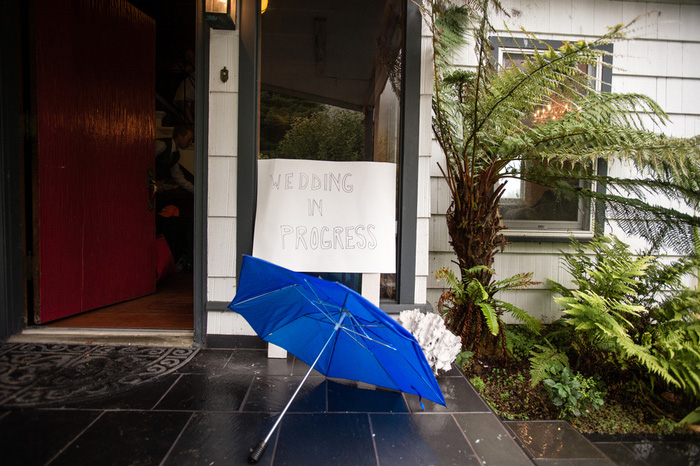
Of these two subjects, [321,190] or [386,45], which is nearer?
[321,190]

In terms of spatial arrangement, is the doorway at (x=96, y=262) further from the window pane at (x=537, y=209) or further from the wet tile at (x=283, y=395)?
the window pane at (x=537, y=209)

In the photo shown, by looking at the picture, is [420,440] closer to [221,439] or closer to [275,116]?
[221,439]

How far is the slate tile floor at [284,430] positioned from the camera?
5.20 feet

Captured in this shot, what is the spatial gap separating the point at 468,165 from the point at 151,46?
331 centimetres

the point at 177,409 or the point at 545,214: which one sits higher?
the point at 545,214

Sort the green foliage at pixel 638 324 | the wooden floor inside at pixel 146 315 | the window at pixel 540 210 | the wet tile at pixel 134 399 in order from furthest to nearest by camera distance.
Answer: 1. the window at pixel 540 210
2. the wooden floor inside at pixel 146 315
3. the green foliage at pixel 638 324
4. the wet tile at pixel 134 399

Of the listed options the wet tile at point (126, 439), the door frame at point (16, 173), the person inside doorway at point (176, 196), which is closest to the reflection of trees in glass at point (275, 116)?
the door frame at point (16, 173)

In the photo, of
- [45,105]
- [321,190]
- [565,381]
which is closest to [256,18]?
[321,190]

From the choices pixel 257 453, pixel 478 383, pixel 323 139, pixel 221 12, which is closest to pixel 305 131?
pixel 323 139

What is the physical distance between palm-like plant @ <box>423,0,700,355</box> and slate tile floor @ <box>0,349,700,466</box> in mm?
731

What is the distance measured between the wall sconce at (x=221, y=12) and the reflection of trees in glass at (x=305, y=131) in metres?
0.48

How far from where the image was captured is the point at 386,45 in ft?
9.08

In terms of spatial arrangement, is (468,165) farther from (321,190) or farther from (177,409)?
(177,409)

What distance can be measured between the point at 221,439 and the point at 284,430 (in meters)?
0.27
